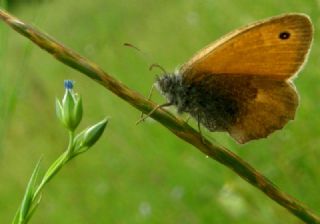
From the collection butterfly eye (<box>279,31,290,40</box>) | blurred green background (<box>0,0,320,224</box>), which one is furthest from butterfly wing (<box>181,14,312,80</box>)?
blurred green background (<box>0,0,320,224</box>)

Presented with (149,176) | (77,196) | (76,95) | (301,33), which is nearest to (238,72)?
(301,33)

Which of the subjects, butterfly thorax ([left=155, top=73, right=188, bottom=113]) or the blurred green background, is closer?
butterfly thorax ([left=155, top=73, right=188, bottom=113])

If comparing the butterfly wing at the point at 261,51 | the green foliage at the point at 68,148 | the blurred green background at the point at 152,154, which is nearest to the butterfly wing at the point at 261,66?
the butterfly wing at the point at 261,51

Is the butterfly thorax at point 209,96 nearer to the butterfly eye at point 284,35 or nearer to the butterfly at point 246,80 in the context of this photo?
the butterfly at point 246,80

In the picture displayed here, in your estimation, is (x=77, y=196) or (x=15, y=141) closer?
(x=77, y=196)

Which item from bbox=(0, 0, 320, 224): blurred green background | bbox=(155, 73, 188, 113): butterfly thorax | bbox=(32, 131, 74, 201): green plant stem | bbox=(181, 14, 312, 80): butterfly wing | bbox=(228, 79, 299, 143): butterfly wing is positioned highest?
bbox=(32, 131, 74, 201): green plant stem

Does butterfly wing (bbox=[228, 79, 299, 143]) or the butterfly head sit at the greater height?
the butterfly head

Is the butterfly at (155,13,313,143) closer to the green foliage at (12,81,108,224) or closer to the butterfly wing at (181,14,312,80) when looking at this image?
the butterfly wing at (181,14,312,80)

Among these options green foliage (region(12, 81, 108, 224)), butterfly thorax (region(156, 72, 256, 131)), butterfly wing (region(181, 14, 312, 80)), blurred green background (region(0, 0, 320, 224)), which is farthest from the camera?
blurred green background (region(0, 0, 320, 224))

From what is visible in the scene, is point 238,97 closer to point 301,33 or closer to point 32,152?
point 301,33
